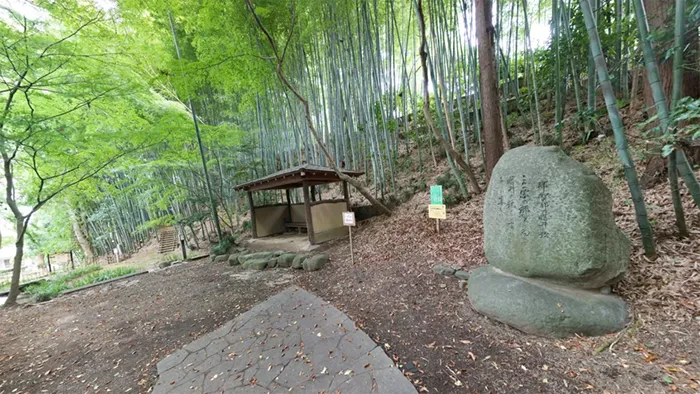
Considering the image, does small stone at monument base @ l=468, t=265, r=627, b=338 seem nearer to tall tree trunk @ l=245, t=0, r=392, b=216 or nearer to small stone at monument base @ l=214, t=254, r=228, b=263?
tall tree trunk @ l=245, t=0, r=392, b=216

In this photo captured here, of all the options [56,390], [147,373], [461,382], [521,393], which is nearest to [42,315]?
[56,390]

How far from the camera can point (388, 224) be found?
495 centimetres

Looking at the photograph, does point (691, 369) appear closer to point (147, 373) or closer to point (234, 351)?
point (234, 351)

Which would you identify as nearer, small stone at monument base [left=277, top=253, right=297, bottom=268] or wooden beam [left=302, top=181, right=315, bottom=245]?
small stone at monument base [left=277, top=253, right=297, bottom=268]

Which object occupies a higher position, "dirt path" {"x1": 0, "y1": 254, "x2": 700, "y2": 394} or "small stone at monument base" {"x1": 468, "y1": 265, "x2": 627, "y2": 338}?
"small stone at monument base" {"x1": 468, "y1": 265, "x2": 627, "y2": 338}

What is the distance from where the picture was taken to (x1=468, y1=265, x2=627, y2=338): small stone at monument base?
168 centimetres

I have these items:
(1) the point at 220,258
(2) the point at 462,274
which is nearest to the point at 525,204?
(2) the point at 462,274

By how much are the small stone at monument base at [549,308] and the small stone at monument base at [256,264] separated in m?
3.56

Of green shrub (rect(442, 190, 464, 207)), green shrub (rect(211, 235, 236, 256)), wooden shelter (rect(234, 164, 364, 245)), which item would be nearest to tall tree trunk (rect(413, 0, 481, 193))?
green shrub (rect(442, 190, 464, 207))

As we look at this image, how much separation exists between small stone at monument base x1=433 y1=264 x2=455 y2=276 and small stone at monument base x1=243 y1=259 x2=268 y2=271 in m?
3.05

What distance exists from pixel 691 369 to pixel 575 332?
0.47 m

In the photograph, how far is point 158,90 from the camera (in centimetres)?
700

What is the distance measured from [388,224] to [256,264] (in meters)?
2.67

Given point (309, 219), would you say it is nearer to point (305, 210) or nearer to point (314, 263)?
point (305, 210)
